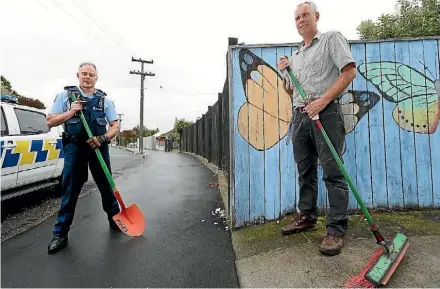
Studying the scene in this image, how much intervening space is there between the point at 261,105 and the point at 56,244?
2424mm

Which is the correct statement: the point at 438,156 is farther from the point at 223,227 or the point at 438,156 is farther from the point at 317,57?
the point at 223,227

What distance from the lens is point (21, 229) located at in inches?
146

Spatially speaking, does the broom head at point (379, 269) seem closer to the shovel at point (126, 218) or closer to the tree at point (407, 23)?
the shovel at point (126, 218)

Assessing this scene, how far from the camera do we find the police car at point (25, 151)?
13.9 ft

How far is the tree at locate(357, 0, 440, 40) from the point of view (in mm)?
13820

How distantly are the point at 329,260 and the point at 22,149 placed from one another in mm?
4282

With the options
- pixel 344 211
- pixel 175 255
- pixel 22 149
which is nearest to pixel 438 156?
pixel 344 211

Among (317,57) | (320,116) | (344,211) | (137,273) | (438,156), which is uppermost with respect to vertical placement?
(317,57)

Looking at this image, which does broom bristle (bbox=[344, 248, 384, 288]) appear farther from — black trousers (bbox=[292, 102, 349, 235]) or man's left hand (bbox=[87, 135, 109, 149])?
man's left hand (bbox=[87, 135, 109, 149])

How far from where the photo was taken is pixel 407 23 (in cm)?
1466

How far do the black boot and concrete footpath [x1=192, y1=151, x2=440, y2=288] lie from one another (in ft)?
5.34

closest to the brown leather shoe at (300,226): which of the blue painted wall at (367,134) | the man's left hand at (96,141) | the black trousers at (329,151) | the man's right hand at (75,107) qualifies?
the black trousers at (329,151)

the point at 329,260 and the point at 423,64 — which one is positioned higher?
the point at 423,64

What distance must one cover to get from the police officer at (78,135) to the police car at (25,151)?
5.34 feet
